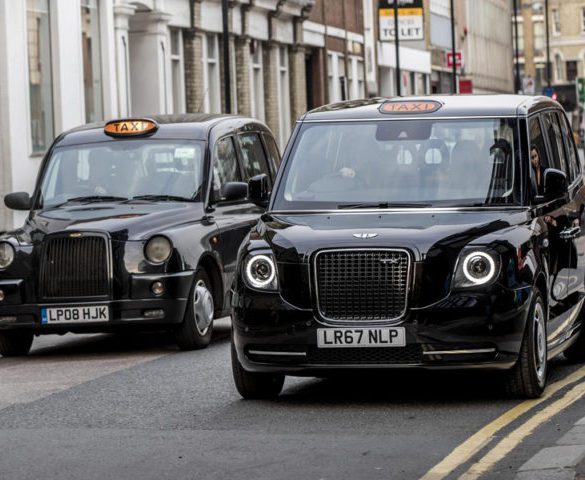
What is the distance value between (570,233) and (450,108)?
111 centimetres

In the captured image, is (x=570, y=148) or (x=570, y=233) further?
(x=570, y=148)

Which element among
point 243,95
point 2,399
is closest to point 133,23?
point 243,95

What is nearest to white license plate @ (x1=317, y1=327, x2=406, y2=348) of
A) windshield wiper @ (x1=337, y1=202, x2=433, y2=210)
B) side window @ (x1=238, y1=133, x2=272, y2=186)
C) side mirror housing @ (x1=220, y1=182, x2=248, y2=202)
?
windshield wiper @ (x1=337, y1=202, x2=433, y2=210)

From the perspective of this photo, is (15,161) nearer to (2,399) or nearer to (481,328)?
(2,399)

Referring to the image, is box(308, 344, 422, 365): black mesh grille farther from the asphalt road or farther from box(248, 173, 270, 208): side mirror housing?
box(248, 173, 270, 208): side mirror housing

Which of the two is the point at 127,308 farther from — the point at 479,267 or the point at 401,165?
the point at 479,267

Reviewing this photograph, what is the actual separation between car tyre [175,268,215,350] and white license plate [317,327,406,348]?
4.43m

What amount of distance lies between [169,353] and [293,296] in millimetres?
4438

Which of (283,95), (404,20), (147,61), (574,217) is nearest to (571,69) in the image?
(404,20)

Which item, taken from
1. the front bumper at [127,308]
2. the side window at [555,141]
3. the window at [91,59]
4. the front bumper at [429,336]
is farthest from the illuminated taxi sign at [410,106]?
the window at [91,59]

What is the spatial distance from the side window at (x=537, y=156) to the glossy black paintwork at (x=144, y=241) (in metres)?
3.63

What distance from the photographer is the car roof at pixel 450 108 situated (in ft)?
39.2

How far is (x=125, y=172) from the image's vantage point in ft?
52.4

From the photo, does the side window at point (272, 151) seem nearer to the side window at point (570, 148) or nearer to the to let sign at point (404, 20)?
the side window at point (570, 148)
